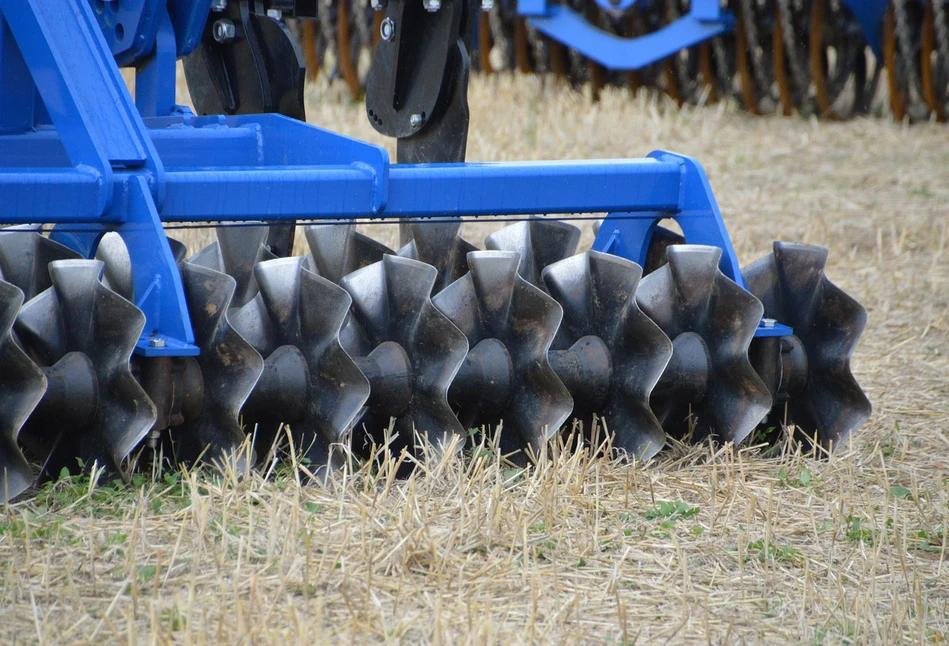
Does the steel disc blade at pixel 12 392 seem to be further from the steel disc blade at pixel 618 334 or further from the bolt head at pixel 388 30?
the bolt head at pixel 388 30

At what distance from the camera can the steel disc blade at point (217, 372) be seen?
82.0 inches

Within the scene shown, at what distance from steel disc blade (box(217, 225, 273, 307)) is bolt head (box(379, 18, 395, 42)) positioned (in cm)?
78

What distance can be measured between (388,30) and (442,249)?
0.81 m

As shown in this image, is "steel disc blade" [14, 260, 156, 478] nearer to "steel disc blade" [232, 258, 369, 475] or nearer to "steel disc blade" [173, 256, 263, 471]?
"steel disc blade" [173, 256, 263, 471]

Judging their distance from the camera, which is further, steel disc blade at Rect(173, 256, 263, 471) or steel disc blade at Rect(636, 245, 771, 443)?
steel disc blade at Rect(636, 245, 771, 443)

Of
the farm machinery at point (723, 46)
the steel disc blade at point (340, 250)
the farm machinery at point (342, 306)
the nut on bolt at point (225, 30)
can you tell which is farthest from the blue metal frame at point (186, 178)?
the farm machinery at point (723, 46)

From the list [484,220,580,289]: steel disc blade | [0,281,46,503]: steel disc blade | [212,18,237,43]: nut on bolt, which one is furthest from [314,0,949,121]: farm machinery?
[0,281,46,503]: steel disc blade

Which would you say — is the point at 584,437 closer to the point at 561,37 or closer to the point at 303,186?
the point at 303,186

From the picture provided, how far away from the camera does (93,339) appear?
2041mm

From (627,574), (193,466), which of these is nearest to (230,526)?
(193,466)

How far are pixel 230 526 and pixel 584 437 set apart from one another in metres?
0.78

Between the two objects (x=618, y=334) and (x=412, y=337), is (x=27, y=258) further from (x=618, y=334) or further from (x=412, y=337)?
(x=618, y=334)

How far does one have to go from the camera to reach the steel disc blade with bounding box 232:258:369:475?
7.06 feet

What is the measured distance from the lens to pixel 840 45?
7289mm
